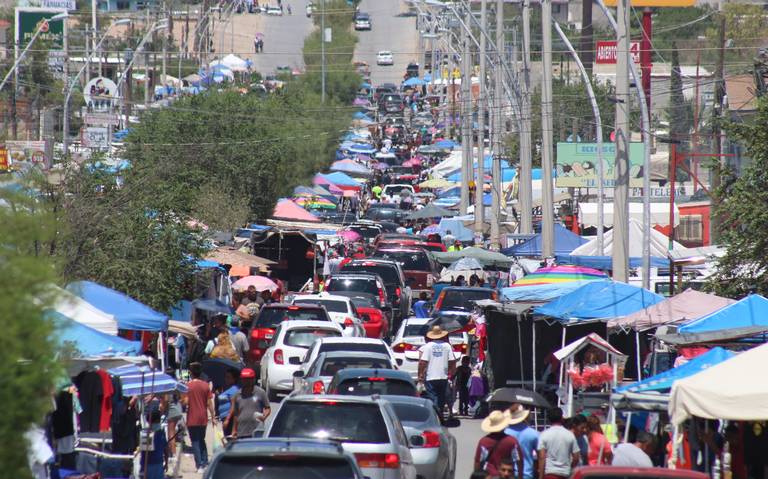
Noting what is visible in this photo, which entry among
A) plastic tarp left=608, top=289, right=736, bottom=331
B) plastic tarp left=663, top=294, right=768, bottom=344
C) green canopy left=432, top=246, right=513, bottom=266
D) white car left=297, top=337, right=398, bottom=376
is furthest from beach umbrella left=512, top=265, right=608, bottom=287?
green canopy left=432, top=246, right=513, bottom=266

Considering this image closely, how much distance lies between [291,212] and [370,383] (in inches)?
1675

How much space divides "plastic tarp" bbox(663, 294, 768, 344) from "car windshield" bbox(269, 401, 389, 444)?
19.5 ft

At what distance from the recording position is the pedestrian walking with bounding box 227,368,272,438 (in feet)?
58.1

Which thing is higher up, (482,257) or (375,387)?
(375,387)

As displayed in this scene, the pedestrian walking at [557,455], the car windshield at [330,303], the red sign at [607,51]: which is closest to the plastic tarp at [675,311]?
the pedestrian walking at [557,455]

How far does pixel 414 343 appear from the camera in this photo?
89.2 feet

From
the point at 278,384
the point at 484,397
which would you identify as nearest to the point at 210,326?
the point at 278,384

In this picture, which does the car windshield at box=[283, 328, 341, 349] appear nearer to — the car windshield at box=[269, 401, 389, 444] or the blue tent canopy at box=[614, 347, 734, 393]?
the blue tent canopy at box=[614, 347, 734, 393]

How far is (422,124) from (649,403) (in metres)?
115

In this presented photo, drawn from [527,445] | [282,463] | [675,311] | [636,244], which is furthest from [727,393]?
[636,244]

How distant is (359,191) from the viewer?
81.6 metres

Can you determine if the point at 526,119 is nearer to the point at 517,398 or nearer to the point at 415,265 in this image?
the point at 415,265

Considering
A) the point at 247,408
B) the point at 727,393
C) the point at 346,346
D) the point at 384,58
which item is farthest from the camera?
the point at 384,58

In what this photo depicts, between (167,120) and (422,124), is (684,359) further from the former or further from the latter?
(422,124)
